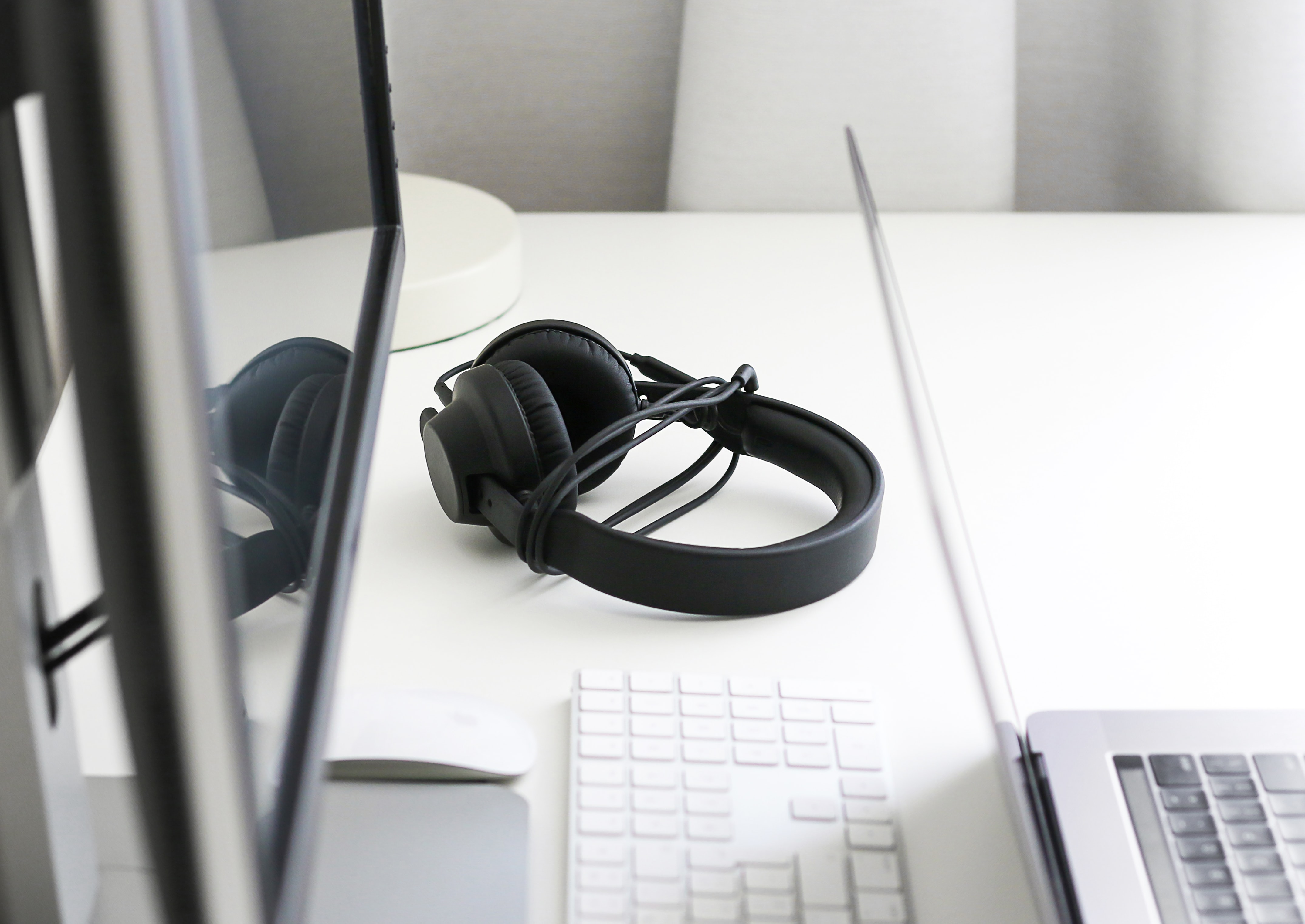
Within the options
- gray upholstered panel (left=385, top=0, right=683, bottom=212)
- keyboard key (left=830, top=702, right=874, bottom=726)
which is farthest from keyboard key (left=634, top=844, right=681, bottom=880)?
gray upholstered panel (left=385, top=0, right=683, bottom=212)

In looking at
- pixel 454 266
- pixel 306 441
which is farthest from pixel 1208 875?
pixel 454 266

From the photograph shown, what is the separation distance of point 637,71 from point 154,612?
4.54 feet

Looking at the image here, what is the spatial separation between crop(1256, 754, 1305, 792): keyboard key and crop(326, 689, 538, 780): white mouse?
275 millimetres

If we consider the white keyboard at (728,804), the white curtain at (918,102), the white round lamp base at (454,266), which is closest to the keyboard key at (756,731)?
the white keyboard at (728,804)

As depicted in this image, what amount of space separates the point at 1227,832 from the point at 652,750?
0.70ft

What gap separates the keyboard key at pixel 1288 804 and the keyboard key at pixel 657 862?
0.69 ft

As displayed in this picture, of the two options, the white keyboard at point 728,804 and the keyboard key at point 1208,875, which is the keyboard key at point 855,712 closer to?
the white keyboard at point 728,804

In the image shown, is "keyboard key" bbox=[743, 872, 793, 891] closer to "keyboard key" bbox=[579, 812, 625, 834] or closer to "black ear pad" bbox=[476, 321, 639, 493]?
"keyboard key" bbox=[579, 812, 625, 834]

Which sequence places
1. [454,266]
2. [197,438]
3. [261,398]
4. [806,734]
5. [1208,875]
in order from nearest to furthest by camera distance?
1. [197,438]
2. [261,398]
3. [1208,875]
4. [806,734]
5. [454,266]

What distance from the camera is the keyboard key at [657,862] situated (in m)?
0.40

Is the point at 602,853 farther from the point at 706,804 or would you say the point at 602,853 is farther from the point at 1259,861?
the point at 1259,861

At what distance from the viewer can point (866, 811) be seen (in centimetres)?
43

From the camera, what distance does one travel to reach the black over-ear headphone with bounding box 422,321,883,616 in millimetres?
521

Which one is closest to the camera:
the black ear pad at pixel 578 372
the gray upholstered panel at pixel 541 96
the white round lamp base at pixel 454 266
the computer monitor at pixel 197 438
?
the computer monitor at pixel 197 438
